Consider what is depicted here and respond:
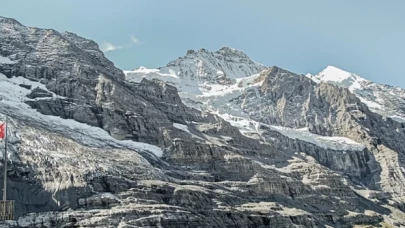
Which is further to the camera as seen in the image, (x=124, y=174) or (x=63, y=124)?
(x=63, y=124)

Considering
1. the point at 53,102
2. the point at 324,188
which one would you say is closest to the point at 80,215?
the point at 53,102

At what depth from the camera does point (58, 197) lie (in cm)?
12281

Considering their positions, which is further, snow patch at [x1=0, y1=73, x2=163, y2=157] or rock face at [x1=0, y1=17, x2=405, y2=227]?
snow patch at [x1=0, y1=73, x2=163, y2=157]

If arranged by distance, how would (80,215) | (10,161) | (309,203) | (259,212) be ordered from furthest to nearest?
(309,203), (259,212), (10,161), (80,215)

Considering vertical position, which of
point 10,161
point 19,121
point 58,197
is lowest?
point 58,197

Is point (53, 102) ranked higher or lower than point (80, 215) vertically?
higher

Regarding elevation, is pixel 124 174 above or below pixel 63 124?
below

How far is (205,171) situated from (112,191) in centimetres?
4689

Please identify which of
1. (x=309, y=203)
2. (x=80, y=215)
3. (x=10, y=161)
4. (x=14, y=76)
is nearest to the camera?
(x=80, y=215)

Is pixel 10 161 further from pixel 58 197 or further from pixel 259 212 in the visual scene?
pixel 259 212

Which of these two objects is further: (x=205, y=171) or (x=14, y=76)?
(x=14, y=76)

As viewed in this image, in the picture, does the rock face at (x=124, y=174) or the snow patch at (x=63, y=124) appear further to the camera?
the snow patch at (x=63, y=124)

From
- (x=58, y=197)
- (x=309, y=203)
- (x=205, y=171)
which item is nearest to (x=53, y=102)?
(x=205, y=171)

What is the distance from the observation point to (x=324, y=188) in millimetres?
198000
